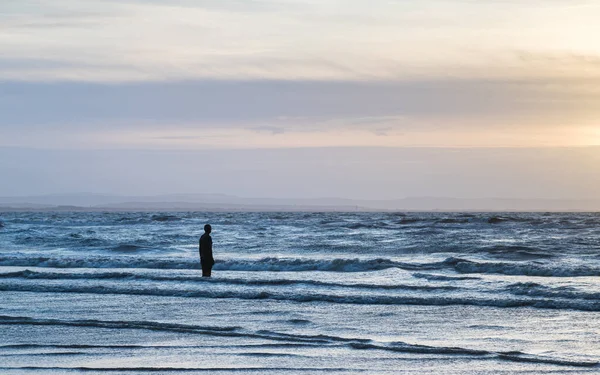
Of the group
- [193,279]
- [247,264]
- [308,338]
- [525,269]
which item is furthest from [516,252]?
[308,338]

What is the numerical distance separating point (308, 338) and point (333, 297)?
471 cm

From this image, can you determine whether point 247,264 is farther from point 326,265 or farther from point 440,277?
point 440,277

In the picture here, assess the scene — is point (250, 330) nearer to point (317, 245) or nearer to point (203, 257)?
point (203, 257)

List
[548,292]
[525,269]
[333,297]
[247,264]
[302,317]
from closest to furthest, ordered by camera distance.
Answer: [302,317]
[333,297]
[548,292]
[525,269]
[247,264]

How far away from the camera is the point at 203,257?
1928 centimetres

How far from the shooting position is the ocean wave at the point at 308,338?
10086mm

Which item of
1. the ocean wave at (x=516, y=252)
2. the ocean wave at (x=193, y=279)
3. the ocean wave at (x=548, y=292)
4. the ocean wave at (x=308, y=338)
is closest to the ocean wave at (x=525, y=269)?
the ocean wave at (x=516, y=252)

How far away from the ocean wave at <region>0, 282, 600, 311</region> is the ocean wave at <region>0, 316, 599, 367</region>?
3.83 m

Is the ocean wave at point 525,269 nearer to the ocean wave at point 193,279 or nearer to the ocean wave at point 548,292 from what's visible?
the ocean wave at point 548,292

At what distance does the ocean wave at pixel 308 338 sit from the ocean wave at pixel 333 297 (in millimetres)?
3825

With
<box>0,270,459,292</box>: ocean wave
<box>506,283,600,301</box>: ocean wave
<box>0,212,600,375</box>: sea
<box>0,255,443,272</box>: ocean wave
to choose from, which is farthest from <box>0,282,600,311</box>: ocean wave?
<box>0,255,443,272</box>: ocean wave

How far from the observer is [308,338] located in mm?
11461

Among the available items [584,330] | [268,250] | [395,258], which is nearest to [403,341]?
[584,330]

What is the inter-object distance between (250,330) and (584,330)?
15.9 ft
